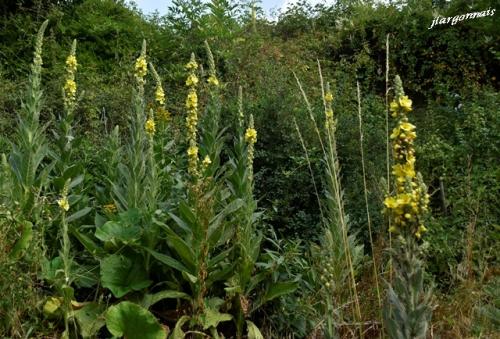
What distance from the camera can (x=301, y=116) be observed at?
5305mm

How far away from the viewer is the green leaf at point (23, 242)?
131 inches

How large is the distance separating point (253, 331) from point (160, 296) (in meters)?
0.55

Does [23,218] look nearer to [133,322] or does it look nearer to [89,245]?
[89,245]

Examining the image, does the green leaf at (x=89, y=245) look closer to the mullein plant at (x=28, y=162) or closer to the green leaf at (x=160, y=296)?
the mullein plant at (x=28, y=162)

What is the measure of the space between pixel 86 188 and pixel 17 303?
1102 millimetres

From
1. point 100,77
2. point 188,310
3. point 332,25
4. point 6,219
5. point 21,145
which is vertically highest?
point 332,25

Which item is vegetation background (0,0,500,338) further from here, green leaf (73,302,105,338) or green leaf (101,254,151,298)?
green leaf (101,254,151,298)

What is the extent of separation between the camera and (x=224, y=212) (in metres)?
3.41

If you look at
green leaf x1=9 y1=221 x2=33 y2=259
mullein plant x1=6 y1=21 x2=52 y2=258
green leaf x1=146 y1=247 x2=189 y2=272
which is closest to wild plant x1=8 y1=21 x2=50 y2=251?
mullein plant x1=6 y1=21 x2=52 y2=258

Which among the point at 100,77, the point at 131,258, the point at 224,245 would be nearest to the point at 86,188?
the point at 131,258

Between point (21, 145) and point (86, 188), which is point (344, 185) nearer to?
point (86, 188)

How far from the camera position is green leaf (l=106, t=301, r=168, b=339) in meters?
3.17

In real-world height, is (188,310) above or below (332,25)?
below

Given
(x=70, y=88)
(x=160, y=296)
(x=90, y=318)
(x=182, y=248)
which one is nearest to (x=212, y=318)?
(x=160, y=296)
